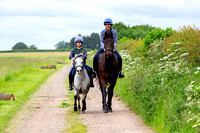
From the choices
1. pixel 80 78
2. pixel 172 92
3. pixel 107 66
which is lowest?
pixel 172 92

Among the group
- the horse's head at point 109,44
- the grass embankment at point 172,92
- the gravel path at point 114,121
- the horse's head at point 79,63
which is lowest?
the gravel path at point 114,121

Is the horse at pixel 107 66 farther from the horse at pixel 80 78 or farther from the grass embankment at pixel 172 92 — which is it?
the grass embankment at pixel 172 92

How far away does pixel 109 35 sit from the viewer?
11594 mm

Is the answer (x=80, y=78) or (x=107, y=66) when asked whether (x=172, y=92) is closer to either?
(x=107, y=66)

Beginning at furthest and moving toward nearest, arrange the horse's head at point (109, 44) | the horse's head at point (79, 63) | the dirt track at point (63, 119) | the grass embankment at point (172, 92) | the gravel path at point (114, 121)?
1. the horse's head at point (79, 63)
2. the horse's head at point (109, 44)
3. the dirt track at point (63, 119)
4. the gravel path at point (114, 121)
5. the grass embankment at point (172, 92)

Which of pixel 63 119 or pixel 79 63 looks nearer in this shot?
pixel 63 119

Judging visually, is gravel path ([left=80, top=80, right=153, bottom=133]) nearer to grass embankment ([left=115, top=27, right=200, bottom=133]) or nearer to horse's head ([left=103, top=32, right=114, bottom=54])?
grass embankment ([left=115, top=27, right=200, bottom=133])

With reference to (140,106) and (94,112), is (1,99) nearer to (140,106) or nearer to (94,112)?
(94,112)

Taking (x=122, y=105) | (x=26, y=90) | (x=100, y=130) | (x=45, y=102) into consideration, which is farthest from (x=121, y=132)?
(x=26, y=90)

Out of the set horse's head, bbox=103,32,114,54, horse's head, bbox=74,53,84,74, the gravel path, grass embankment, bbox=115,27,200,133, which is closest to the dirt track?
the gravel path

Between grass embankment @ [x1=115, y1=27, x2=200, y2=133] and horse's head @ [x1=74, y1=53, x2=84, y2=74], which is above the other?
horse's head @ [x1=74, y1=53, x2=84, y2=74]

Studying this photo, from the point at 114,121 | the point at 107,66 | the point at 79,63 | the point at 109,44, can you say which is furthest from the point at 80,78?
the point at 114,121

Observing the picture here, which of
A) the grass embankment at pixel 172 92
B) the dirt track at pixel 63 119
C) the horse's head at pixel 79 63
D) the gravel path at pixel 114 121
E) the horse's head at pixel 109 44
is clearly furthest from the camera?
the horse's head at pixel 79 63

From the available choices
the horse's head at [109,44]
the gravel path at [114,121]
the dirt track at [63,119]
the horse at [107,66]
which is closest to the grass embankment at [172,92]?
the gravel path at [114,121]
